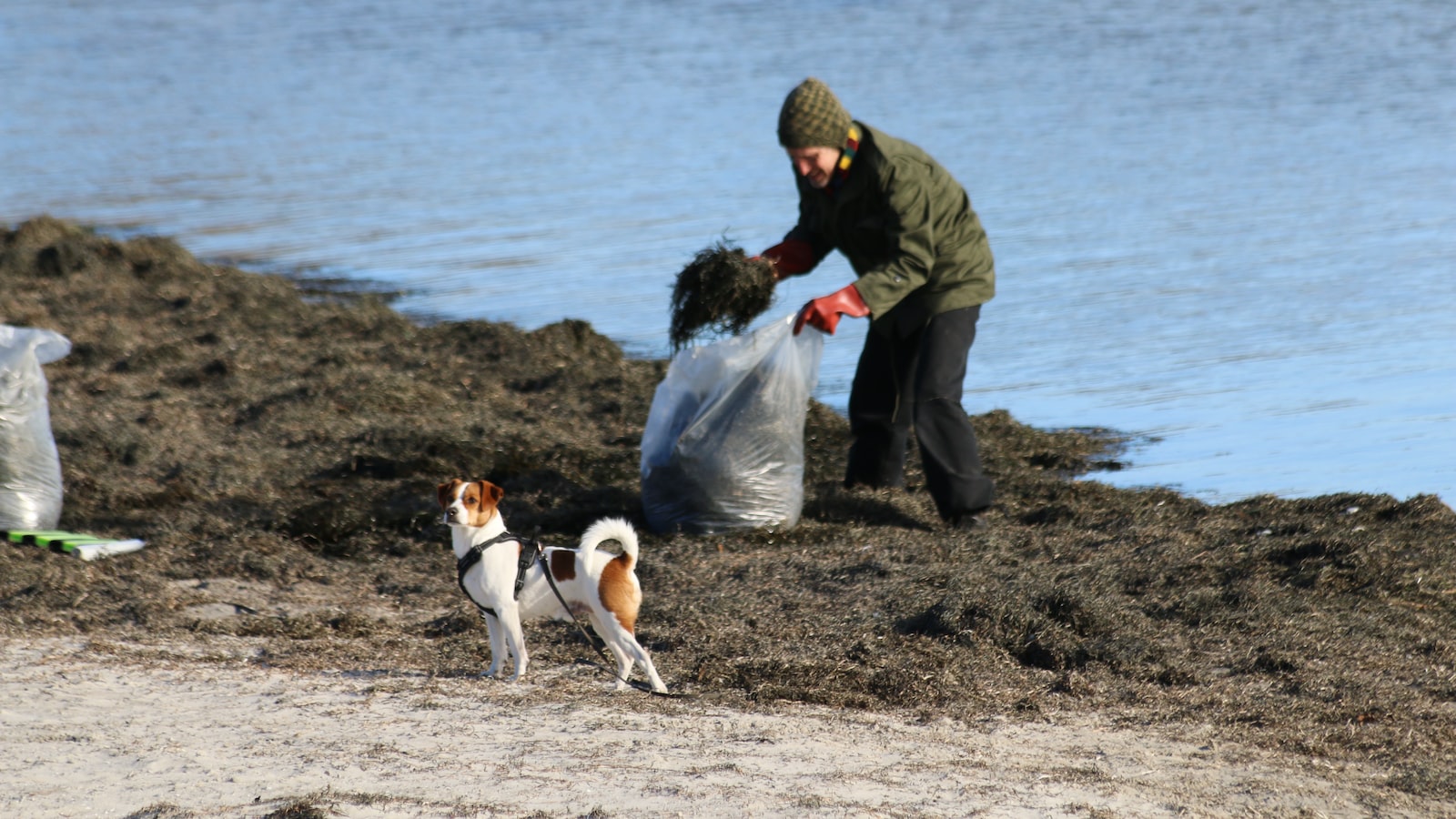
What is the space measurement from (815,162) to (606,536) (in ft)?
6.80

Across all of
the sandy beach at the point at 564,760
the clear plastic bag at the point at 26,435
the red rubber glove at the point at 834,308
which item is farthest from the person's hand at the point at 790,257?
the clear plastic bag at the point at 26,435

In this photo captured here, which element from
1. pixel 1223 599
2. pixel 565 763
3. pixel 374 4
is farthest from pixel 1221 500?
pixel 374 4

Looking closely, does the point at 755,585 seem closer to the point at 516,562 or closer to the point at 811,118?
the point at 516,562

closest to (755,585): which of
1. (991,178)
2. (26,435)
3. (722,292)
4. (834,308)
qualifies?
(834,308)

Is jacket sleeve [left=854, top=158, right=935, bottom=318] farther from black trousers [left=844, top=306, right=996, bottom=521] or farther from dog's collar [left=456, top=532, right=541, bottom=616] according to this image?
dog's collar [left=456, top=532, right=541, bottom=616]

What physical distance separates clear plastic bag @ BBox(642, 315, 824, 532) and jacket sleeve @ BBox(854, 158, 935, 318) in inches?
17.7

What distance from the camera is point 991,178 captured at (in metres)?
14.2

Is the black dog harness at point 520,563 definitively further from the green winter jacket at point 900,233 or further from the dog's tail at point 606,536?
the green winter jacket at point 900,233

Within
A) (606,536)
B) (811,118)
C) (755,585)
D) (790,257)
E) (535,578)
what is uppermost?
(811,118)

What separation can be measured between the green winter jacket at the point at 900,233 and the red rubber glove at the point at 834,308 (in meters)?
0.03

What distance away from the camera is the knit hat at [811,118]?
18.2ft

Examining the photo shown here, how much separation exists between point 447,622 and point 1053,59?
18462 mm

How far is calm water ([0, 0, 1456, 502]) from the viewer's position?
825 cm

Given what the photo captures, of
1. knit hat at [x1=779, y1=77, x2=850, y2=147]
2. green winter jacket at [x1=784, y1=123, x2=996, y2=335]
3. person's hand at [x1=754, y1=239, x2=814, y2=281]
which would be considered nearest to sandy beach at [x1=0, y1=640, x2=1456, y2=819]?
green winter jacket at [x1=784, y1=123, x2=996, y2=335]
